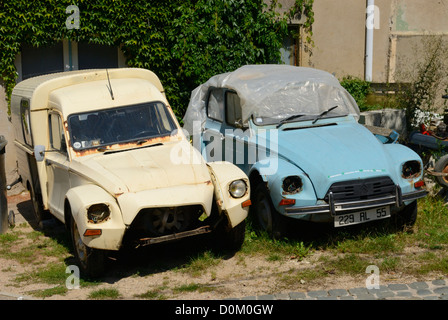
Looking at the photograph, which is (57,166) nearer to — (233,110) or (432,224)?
(233,110)

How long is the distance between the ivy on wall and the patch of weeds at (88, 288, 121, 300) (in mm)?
6049

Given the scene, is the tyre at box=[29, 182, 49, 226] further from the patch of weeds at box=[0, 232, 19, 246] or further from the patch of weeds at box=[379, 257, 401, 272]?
the patch of weeds at box=[379, 257, 401, 272]

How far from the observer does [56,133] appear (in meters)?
7.91

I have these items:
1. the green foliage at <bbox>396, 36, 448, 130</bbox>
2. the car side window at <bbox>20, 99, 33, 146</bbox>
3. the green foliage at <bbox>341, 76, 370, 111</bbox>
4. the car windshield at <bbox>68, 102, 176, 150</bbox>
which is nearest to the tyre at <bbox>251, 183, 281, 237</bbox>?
the car windshield at <bbox>68, 102, 176, 150</bbox>

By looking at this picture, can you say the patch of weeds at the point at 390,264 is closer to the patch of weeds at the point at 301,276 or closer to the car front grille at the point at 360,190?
the patch of weeds at the point at 301,276

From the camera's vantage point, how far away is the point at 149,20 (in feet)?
37.8

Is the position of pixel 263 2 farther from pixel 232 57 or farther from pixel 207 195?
pixel 207 195

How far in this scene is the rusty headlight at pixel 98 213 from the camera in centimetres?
628

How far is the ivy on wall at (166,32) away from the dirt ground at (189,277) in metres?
4.82

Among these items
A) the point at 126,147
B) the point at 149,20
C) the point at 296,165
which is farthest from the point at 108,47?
the point at 296,165

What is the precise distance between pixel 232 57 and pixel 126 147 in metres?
5.13

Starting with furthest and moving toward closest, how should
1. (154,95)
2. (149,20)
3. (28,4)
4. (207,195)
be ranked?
(149,20) → (28,4) → (154,95) → (207,195)

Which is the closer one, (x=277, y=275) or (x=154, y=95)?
(x=277, y=275)

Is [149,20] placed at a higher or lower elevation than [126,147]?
higher
